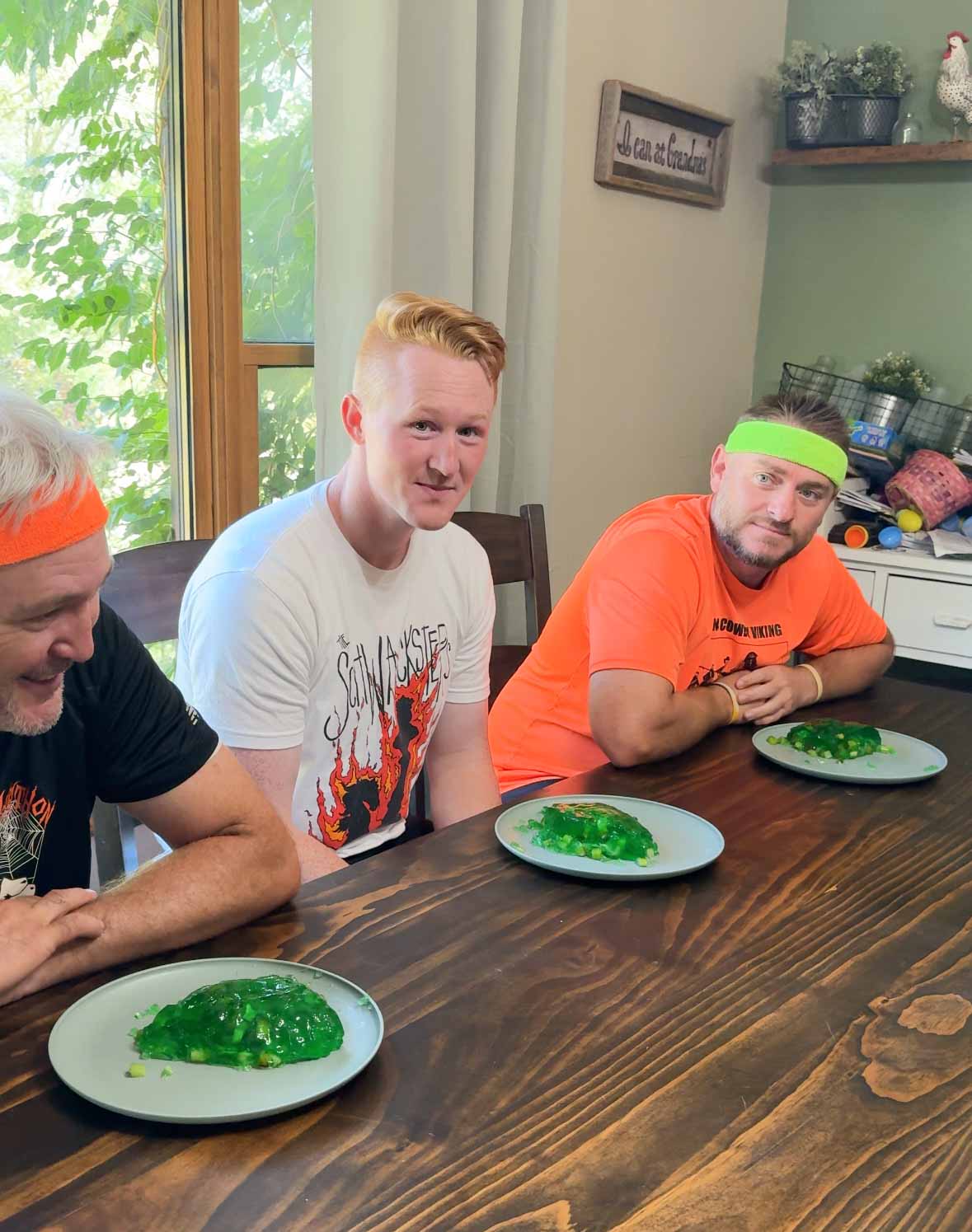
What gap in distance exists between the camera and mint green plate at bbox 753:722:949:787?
165cm

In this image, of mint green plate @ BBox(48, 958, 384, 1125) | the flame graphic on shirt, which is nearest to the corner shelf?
the flame graphic on shirt

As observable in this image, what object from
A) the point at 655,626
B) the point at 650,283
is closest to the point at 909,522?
the point at 650,283

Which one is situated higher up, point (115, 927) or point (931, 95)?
point (931, 95)

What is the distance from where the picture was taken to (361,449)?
1657 millimetres

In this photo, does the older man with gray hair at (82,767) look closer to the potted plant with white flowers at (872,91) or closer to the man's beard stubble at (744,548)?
the man's beard stubble at (744,548)

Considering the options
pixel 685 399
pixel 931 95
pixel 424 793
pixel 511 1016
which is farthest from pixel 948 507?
pixel 511 1016

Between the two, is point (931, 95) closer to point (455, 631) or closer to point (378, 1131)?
point (455, 631)

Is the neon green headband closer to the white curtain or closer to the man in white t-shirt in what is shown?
the man in white t-shirt

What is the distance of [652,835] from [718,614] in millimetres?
733

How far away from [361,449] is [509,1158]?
1021 millimetres

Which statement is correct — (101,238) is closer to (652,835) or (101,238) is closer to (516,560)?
(516,560)

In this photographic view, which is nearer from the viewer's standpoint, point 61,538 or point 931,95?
point 61,538

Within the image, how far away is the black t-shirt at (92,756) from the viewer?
1.22 meters

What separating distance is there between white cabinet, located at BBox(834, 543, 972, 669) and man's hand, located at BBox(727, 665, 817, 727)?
1300 millimetres
